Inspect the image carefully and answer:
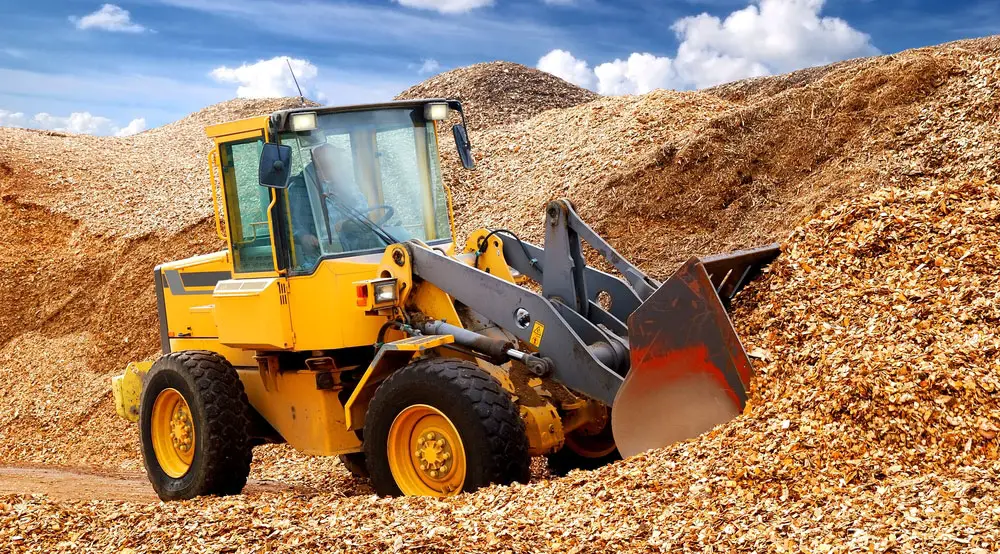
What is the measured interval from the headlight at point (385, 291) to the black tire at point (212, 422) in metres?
1.47

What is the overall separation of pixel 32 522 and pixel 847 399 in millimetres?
4870

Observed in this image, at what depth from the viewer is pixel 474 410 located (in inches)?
230

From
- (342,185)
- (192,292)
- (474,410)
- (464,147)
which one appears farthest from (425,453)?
(192,292)

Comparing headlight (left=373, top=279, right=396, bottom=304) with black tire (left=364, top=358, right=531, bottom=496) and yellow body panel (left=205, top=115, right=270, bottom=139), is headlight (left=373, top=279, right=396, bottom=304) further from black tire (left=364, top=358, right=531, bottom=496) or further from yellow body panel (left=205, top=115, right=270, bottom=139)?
yellow body panel (left=205, top=115, right=270, bottom=139)

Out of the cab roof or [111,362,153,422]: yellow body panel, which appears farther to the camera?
[111,362,153,422]: yellow body panel

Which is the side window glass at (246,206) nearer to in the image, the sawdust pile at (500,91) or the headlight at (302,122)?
the headlight at (302,122)

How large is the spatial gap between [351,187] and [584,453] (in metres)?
2.61

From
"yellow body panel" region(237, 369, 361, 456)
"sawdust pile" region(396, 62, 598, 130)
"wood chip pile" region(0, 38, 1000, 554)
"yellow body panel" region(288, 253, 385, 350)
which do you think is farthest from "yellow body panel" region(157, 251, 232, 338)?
"sawdust pile" region(396, 62, 598, 130)

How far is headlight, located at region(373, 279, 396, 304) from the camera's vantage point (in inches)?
272

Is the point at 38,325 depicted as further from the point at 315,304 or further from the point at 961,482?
the point at 961,482

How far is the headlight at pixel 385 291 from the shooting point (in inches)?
272

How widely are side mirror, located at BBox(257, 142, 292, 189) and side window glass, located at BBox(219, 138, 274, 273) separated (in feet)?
2.54

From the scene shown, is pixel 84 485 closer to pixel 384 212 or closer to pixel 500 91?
pixel 384 212

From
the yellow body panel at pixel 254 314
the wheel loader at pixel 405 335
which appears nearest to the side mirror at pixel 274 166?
the wheel loader at pixel 405 335
